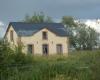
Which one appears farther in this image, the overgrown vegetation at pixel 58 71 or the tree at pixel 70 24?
the tree at pixel 70 24

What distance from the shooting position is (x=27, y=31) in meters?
71.8

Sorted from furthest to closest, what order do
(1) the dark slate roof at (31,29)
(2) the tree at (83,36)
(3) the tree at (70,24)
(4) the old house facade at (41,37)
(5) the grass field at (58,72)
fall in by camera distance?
(3) the tree at (70,24)
(2) the tree at (83,36)
(1) the dark slate roof at (31,29)
(4) the old house facade at (41,37)
(5) the grass field at (58,72)

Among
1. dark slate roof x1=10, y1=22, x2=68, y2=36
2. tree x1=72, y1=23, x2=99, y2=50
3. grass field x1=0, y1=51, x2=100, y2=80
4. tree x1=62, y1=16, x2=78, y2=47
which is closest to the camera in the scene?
grass field x1=0, y1=51, x2=100, y2=80

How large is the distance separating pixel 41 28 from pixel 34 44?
3263mm

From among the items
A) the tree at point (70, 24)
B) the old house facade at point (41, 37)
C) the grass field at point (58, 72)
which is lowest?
the grass field at point (58, 72)

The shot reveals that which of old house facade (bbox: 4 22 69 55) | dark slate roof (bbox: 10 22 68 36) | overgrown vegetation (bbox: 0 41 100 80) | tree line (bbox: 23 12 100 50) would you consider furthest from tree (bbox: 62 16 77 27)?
overgrown vegetation (bbox: 0 41 100 80)

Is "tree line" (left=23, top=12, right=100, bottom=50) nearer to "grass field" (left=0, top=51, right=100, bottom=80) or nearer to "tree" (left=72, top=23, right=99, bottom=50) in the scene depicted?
"tree" (left=72, top=23, right=99, bottom=50)

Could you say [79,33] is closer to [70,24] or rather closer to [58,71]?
[70,24]

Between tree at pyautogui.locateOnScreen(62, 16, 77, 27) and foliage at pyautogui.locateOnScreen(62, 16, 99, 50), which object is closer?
foliage at pyautogui.locateOnScreen(62, 16, 99, 50)

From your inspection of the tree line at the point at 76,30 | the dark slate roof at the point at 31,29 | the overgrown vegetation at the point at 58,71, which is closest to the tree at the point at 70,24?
the tree line at the point at 76,30

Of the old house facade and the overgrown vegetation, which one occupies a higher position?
the old house facade

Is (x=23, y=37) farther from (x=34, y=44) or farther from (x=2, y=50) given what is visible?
(x=2, y=50)

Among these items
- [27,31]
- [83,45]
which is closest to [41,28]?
[27,31]

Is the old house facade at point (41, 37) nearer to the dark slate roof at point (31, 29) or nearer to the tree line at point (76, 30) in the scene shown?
the dark slate roof at point (31, 29)
